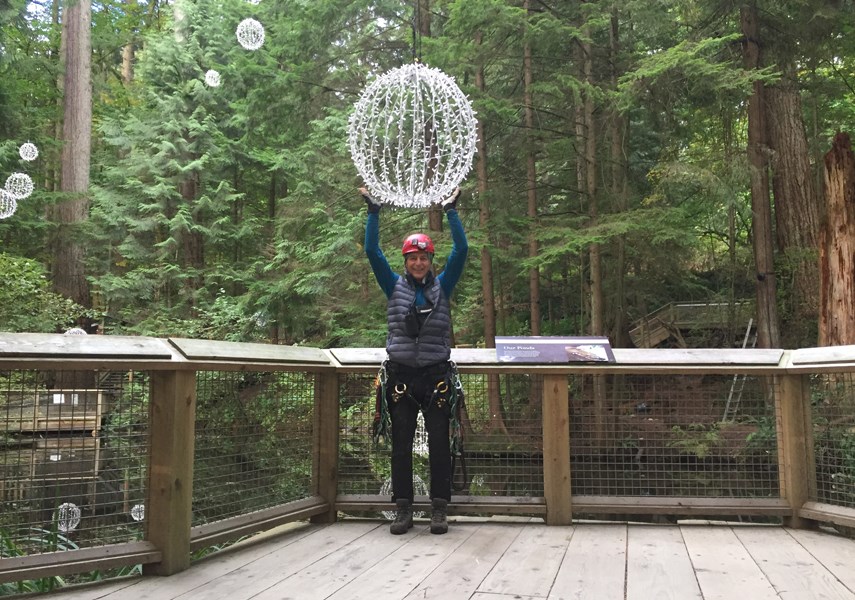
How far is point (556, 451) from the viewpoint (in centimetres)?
395

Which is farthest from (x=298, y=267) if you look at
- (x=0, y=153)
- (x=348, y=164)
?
(x=0, y=153)

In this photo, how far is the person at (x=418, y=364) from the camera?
362 centimetres

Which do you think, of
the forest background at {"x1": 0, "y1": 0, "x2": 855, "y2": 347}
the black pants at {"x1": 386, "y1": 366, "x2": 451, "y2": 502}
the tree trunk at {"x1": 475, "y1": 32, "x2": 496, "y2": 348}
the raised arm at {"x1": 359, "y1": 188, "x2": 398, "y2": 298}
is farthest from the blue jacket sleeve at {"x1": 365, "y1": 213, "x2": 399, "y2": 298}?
the tree trunk at {"x1": 475, "y1": 32, "x2": 496, "y2": 348}

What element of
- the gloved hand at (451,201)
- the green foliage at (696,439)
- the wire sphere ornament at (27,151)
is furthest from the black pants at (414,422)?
the wire sphere ornament at (27,151)

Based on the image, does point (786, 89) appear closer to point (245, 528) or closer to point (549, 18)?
point (549, 18)

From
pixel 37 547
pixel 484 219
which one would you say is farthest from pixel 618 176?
pixel 37 547

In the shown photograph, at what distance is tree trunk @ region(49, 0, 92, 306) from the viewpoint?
47.3 ft

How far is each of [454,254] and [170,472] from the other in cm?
187

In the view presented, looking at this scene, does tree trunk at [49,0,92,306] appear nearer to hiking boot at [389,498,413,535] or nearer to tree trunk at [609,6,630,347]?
tree trunk at [609,6,630,347]

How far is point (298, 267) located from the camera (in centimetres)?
1098

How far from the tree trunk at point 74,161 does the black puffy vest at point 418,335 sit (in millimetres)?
12922

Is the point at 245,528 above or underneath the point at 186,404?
underneath

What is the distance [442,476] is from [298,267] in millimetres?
7801

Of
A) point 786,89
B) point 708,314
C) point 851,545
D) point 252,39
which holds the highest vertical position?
point 252,39
